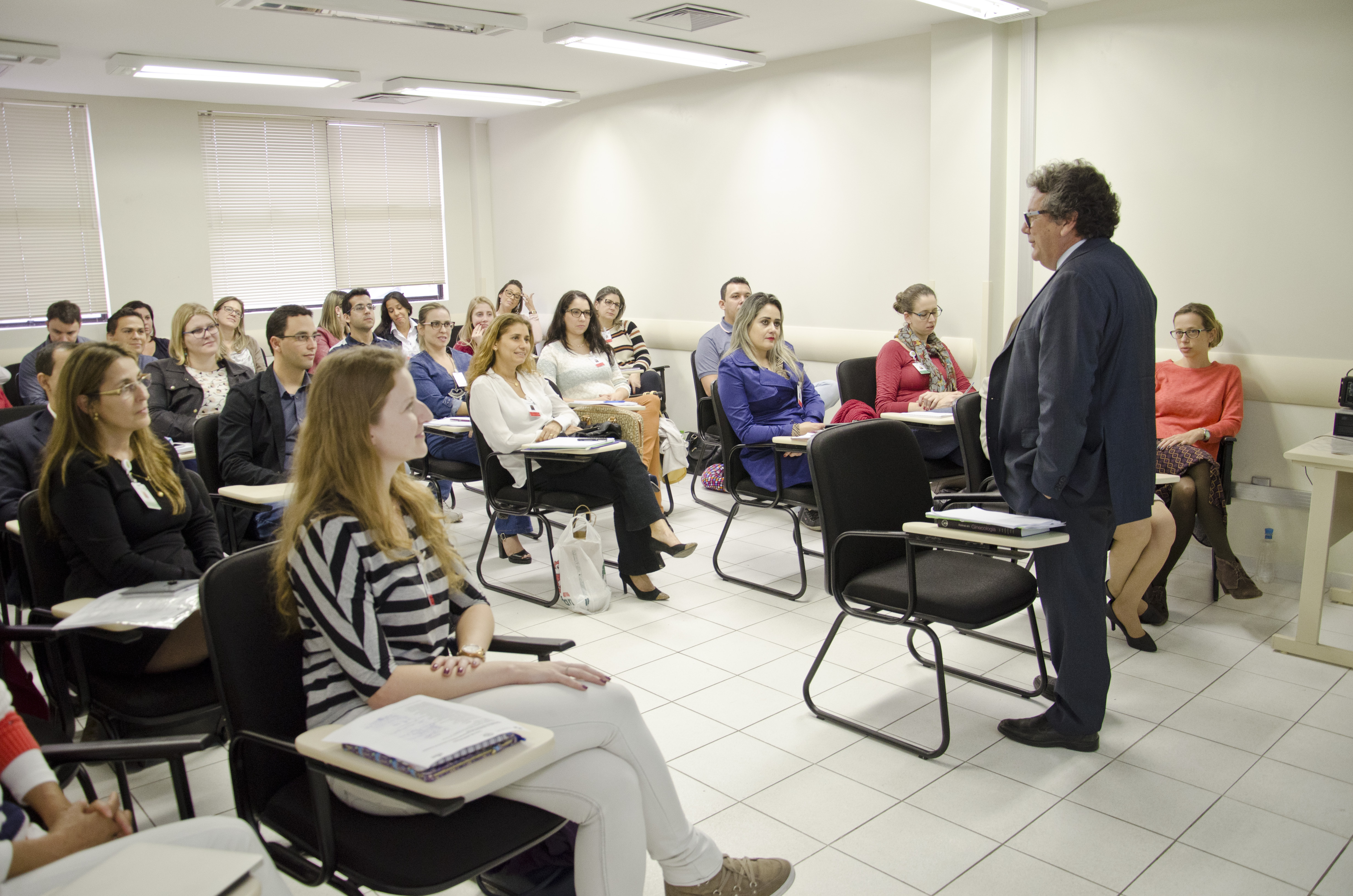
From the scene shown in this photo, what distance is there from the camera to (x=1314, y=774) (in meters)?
2.74

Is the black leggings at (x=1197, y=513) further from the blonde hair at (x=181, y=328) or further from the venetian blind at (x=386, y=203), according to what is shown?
the venetian blind at (x=386, y=203)

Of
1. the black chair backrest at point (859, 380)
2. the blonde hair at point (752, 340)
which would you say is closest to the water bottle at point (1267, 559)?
the black chair backrest at point (859, 380)

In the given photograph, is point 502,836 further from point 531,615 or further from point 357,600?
point 531,615

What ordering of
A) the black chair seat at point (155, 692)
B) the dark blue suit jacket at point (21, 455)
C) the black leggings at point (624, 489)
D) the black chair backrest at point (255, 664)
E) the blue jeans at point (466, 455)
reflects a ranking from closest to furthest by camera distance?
the black chair backrest at point (255, 664)
the black chair seat at point (155, 692)
the dark blue suit jacket at point (21, 455)
the black leggings at point (624, 489)
the blue jeans at point (466, 455)

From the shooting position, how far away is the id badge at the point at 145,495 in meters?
2.71

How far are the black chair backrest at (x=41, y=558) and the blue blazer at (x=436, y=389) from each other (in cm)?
248

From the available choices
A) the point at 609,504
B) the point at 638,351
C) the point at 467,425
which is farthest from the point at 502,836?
the point at 638,351

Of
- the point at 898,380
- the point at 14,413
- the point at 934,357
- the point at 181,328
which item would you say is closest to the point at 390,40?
the point at 181,328

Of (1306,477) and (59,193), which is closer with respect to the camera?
(1306,477)

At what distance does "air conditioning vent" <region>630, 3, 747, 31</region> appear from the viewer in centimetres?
507

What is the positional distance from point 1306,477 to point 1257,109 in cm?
175

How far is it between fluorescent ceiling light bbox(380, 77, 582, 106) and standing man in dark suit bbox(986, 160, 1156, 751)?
545 cm

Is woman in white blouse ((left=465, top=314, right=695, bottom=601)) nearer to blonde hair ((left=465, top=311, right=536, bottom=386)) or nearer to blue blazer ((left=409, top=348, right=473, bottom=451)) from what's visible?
blonde hair ((left=465, top=311, right=536, bottom=386))

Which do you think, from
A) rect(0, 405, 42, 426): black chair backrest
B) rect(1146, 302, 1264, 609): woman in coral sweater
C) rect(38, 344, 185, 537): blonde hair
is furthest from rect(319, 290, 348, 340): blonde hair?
rect(1146, 302, 1264, 609): woman in coral sweater
